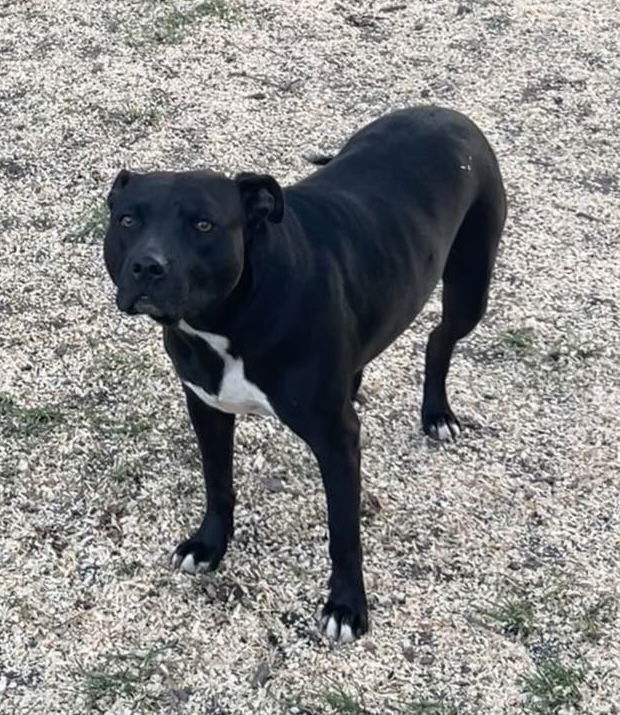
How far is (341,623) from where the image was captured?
12.1 ft

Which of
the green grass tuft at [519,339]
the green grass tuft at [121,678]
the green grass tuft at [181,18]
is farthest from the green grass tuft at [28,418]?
the green grass tuft at [181,18]

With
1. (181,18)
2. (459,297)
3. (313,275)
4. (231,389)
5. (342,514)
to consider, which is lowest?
(181,18)

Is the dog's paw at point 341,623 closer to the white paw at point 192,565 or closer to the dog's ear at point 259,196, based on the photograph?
the white paw at point 192,565

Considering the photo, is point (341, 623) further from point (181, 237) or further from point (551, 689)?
point (181, 237)

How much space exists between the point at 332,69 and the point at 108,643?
14.2ft

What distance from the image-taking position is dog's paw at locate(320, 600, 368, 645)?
3.67 m

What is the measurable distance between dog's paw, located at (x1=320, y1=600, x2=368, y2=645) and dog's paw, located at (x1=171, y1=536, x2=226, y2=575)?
43cm

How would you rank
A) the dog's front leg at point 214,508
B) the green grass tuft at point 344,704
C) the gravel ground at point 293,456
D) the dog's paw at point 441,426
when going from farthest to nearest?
the dog's paw at point 441,426 < the dog's front leg at point 214,508 < the gravel ground at point 293,456 < the green grass tuft at point 344,704

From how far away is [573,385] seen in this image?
4.80 meters

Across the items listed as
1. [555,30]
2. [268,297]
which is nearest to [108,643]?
[268,297]

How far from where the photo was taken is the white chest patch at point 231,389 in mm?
3178

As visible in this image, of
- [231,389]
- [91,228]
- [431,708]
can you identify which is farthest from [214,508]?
[91,228]

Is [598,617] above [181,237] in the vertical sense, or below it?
below

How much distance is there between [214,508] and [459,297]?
1.10m
